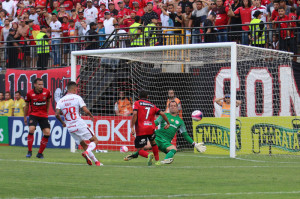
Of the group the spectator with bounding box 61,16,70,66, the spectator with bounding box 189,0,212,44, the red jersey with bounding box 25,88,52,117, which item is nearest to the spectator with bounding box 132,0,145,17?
the spectator with bounding box 189,0,212,44

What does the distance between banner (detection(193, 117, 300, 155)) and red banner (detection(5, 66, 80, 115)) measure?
22.0 ft

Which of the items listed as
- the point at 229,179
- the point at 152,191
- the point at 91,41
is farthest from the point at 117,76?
the point at 152,191

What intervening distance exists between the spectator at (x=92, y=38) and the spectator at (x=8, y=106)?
12.4ft

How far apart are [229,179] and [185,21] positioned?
43.0 ft

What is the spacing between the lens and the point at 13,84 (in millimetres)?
26391

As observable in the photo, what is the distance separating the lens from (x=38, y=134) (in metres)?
22.7

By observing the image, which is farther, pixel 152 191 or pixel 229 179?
pixel 229 179

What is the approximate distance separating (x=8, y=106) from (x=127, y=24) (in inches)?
231

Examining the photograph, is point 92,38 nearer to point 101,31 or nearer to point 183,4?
point 101,31

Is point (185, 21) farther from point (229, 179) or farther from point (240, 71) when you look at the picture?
point (229, 179)

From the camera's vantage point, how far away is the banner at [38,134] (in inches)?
865

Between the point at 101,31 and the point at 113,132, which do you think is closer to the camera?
the point at 113,132

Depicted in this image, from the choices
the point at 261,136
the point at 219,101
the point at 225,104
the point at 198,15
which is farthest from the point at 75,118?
the point at 198,15

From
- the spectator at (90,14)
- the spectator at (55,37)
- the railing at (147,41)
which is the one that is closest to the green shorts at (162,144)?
the railing at (147,41)
